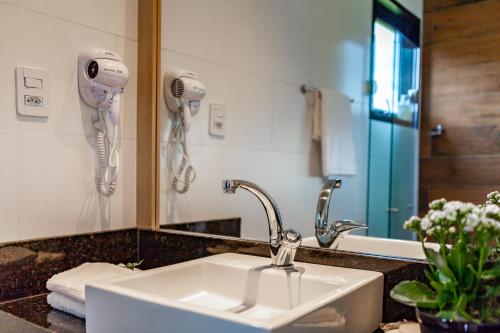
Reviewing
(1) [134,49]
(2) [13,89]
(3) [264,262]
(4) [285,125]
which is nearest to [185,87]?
(1) [134,49]

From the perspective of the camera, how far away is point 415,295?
2.17ft

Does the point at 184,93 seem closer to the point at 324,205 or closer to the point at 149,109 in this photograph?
the point at 149,109

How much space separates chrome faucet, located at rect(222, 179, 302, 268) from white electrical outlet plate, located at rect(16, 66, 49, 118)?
531 mm

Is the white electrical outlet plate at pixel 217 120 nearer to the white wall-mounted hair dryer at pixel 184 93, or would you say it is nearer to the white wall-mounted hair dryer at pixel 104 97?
the white wall-mounted hair dryer at pixel 184 93

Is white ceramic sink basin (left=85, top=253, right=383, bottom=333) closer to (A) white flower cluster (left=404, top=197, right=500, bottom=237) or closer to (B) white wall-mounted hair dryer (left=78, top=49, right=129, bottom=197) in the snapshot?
(A) white flower cluster (left=404, top=197, right=500, bottom=237)

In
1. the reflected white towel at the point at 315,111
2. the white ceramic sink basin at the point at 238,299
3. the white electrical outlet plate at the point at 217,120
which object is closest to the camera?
the white ceramic sink basin at the point at 238,299

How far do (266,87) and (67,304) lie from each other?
744 millimetres

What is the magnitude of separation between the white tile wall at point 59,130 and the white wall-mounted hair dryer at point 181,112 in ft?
0.40

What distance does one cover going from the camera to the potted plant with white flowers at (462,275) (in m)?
0.60

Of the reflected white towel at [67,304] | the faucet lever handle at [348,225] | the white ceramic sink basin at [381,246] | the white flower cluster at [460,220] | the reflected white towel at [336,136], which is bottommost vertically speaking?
the reflected white towel at [67,304]

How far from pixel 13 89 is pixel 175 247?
588mm

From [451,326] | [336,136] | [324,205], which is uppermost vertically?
[336,136]

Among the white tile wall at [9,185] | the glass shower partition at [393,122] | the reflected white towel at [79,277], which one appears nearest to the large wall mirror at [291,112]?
the glass shower partition at [393,122]

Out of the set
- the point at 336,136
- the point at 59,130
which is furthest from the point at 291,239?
the point at 59,130
